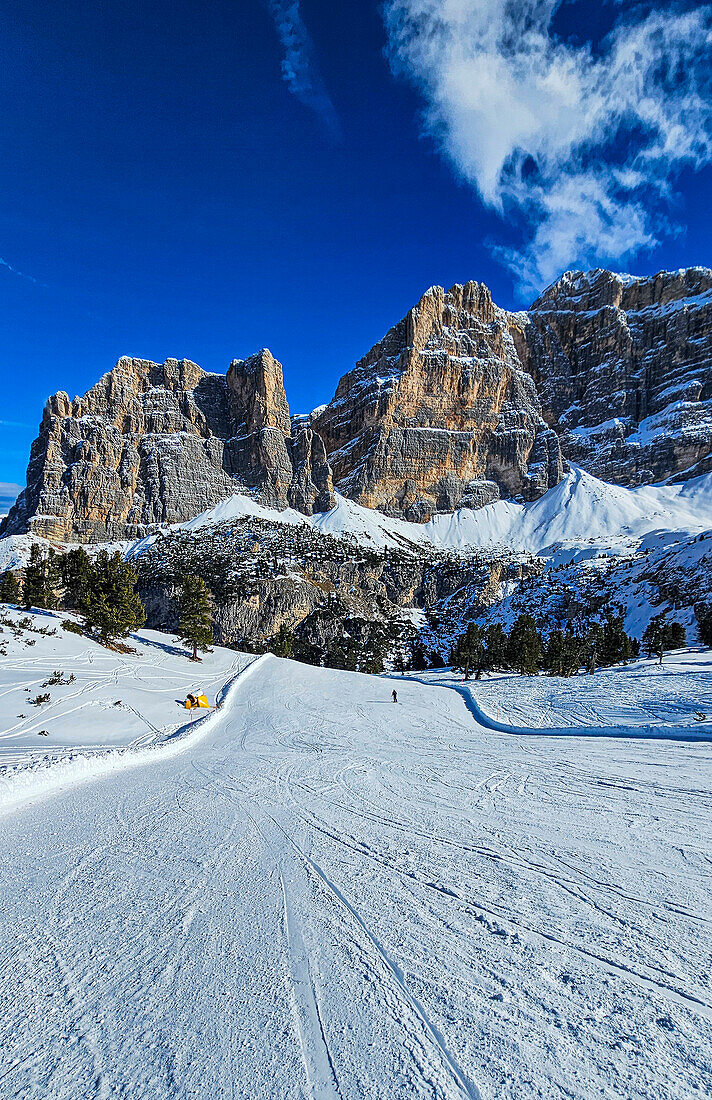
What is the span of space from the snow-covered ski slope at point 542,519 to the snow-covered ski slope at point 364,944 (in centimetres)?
11164

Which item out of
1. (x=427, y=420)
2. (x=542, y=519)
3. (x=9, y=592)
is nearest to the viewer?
(x=9, y=592)

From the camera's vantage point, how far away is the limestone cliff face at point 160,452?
4417 inches

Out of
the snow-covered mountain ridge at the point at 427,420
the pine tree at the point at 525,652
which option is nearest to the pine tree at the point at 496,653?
the pine tree at the point at 525,652

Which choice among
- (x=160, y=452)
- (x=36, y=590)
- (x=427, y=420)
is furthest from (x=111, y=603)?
(x=427, y=420)

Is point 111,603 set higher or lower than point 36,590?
lower

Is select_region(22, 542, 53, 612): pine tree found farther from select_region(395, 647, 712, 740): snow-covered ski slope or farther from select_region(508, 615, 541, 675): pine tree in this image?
select_region(508, 615, 541, 675): pine tree

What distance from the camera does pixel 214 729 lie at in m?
14.4

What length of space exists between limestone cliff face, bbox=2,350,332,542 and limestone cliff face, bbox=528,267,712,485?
296 feet

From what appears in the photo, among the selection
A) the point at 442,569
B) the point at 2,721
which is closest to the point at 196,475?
the point at 442,569

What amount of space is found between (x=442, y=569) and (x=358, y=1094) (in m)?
116

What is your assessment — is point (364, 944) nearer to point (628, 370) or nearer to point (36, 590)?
point (36, 590)

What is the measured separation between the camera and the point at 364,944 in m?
2.86

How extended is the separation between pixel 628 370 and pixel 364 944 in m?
182

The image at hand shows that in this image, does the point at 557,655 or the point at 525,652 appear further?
the point at 525,652
